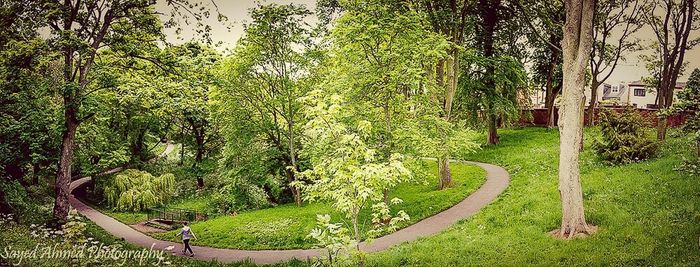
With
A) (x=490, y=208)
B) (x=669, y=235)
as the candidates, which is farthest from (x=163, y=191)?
(x=669, y=235)

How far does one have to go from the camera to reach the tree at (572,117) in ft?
36.8

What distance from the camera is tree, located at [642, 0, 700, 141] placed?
65.5 feet

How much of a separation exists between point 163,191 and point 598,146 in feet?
85.4

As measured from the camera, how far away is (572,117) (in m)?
11.3

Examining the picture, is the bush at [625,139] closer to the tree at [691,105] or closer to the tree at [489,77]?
the tree at [691,105]

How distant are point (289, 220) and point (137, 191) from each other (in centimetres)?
1369

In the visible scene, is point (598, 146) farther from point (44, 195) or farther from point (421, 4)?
A: point (44, 195)

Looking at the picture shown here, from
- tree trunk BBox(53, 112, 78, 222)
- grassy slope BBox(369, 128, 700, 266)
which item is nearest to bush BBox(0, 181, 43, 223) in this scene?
tree trunk BBox(53, 112, 78, 222)

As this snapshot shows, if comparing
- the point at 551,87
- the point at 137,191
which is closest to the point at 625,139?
the point at 551,87

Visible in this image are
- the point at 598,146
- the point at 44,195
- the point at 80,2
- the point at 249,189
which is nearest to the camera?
the point at 80,2

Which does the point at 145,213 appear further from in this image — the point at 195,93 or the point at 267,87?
the point at 195,93

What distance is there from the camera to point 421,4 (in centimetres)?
2142

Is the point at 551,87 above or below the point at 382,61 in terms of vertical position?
above

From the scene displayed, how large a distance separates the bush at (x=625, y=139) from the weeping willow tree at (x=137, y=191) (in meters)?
26.0
